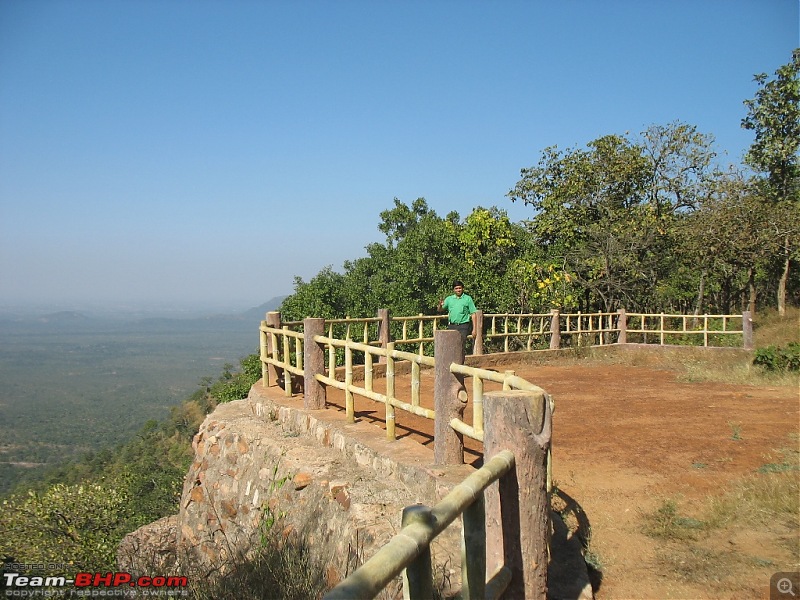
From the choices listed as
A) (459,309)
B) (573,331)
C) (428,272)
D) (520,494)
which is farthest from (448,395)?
(428,272)

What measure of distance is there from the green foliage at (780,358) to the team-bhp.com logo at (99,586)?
1101cm

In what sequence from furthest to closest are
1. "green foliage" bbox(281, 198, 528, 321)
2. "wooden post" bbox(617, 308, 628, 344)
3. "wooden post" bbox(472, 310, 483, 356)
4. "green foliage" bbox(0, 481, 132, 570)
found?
1. "green foliage" bbox(281, 198, 528, 321)
2. "wooden post" bbox(617, 308, 628, 344)
3. "wooden post" bbox(472, 310, 483, 356)
4. "green foliage" bbox(0, 481, 132, 570)

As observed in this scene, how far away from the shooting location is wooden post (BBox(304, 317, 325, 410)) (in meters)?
7.46

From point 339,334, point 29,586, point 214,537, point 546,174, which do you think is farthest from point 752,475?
point 546,174

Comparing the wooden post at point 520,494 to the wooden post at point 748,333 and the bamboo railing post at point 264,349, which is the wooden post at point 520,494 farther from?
the wooden post at point 748,333

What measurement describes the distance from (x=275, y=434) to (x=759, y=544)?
5.43 metres

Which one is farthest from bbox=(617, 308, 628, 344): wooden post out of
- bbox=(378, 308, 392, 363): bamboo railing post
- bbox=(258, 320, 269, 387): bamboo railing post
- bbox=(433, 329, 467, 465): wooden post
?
bbox=(433, 329, 467, 465): wooden post

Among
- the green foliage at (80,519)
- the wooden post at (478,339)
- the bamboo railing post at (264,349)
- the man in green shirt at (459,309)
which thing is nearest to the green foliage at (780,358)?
the wooden post at (478,339)

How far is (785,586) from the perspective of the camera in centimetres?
367

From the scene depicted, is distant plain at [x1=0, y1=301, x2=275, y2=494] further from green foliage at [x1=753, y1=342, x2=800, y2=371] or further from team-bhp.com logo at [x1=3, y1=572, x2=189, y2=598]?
green foliage at [x1=753, y1=342, x2=800, y2=371]

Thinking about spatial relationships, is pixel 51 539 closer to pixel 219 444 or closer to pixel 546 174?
pixel 219 444

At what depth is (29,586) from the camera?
7398mm

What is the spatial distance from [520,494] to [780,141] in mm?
23282

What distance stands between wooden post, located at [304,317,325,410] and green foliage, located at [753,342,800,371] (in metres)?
9.03
